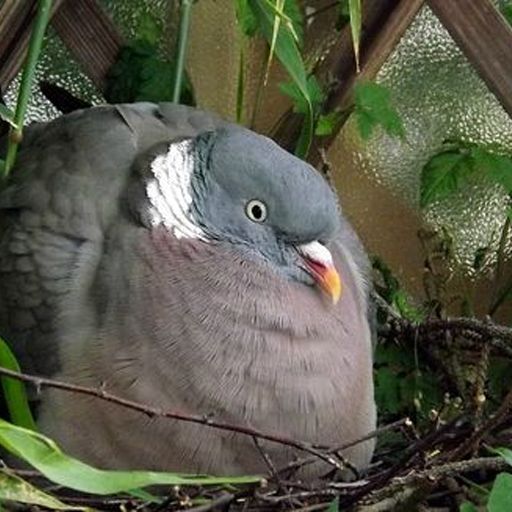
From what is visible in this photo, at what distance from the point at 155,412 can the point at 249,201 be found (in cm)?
43

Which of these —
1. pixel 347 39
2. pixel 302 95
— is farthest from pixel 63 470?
pixel 347 39

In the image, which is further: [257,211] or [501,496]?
[257,211]

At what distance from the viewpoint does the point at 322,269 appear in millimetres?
1527

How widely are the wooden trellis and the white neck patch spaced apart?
45 cm

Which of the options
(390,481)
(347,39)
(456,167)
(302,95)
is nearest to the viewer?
(390,481)

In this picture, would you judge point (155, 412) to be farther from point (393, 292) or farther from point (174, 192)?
point (393, 292)

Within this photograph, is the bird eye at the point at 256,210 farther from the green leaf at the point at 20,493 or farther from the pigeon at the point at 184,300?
the green leaf at the point at 20,493

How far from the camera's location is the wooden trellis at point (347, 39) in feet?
6.02

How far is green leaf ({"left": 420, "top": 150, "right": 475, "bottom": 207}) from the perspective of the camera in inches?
73.8

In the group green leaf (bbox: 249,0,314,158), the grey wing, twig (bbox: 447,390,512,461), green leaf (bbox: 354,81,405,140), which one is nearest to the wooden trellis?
green leaf (bbox: 354,81,405,140)

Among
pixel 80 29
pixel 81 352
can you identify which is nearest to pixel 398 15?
pixel 80 29

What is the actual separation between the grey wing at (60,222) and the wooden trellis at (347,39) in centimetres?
31

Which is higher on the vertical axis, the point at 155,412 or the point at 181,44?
the point at 181,44

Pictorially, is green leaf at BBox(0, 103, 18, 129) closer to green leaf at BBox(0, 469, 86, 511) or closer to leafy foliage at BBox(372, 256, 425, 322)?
green leaf at BBox(0, 469, 86, 511)
